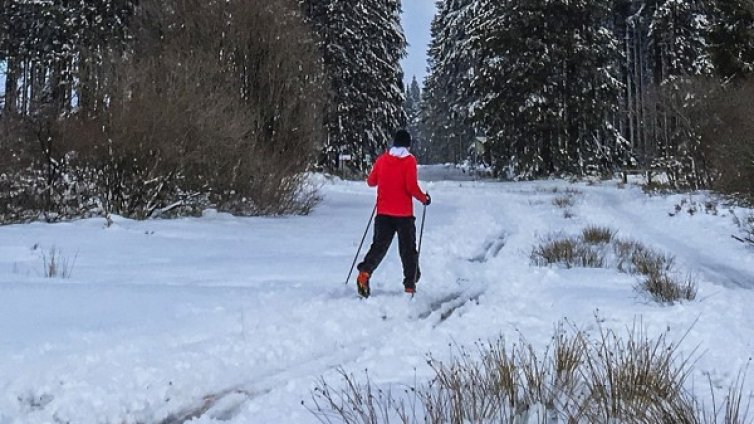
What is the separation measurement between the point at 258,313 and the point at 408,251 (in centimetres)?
194

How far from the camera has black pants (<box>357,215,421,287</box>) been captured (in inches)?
252

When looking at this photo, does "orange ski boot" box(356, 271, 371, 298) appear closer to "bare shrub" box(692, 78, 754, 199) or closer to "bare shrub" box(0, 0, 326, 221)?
"bare shrub" box(0, 0, 326, 221)

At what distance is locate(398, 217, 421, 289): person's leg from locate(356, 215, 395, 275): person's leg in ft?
0.37

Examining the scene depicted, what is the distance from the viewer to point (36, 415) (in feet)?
9.91

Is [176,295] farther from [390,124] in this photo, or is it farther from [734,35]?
[390,124]

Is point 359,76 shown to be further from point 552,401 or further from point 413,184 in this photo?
point 552,401

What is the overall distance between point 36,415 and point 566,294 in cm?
446

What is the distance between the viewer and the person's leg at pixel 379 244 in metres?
6.28

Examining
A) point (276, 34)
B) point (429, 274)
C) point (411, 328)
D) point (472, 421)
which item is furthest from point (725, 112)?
point (472, 421)

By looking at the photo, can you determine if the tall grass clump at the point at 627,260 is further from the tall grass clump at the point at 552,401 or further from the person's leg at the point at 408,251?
the tall grass clump at the point at 552,401

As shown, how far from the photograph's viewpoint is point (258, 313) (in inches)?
201

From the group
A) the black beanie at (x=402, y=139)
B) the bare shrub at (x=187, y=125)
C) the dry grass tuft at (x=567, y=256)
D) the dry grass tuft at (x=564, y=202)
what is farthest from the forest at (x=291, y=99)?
the dry grass tuft at (x=567, y=256)

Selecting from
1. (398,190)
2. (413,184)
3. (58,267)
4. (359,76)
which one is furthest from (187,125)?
(359,76)

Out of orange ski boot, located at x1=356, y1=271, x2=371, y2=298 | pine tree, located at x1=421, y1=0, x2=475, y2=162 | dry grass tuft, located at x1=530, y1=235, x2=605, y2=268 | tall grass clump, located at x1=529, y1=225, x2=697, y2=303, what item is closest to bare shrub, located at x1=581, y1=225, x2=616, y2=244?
tall grass clump, located at x1=529, y1=225, x2=697, y2=303
